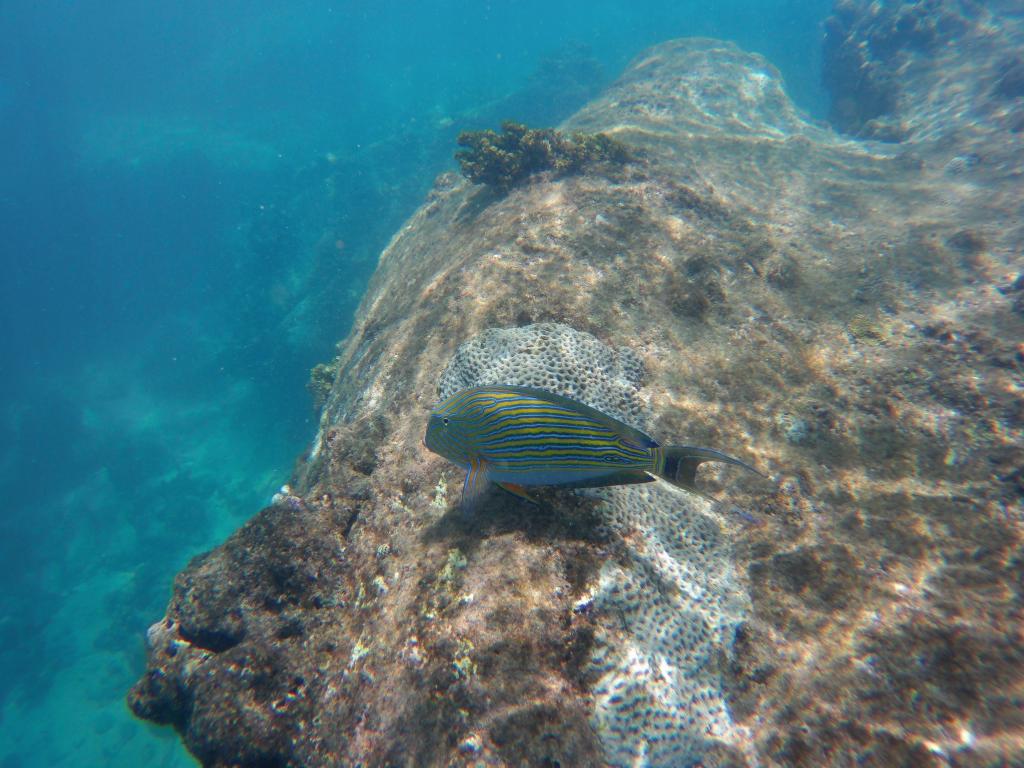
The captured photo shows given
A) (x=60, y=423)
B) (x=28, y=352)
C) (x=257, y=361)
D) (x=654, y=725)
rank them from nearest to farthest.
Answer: (x=654, y=725)
(x=257, y=361)
(x=60, y=423)
(x=28, y=352)

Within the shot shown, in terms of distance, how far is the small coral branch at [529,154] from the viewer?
717cm

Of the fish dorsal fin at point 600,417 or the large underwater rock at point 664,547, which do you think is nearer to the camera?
the fish dorsal fin at point 600,417

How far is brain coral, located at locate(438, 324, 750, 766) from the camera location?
7.20ft

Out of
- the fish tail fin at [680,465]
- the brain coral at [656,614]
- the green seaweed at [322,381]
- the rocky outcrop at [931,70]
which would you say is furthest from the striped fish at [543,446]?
the rocky outcrop at [931,70]

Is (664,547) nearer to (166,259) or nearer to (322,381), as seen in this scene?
(322,381)

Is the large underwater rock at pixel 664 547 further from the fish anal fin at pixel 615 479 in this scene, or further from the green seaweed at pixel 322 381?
the green seaweed at pixel 322 381

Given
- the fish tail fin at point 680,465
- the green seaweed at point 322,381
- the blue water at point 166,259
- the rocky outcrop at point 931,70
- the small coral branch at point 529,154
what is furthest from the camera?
the blue water at point 166,259

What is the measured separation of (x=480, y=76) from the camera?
40.6 m

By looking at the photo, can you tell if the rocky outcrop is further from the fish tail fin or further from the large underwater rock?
the fish tail fin

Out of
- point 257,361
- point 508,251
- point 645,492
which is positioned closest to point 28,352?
point 257,361

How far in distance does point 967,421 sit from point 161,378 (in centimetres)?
2992

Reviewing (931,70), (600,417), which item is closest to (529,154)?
(600,417)

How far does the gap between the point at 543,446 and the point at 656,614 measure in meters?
1.32

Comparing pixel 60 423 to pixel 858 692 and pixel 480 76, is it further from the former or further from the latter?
pixel 480 76
